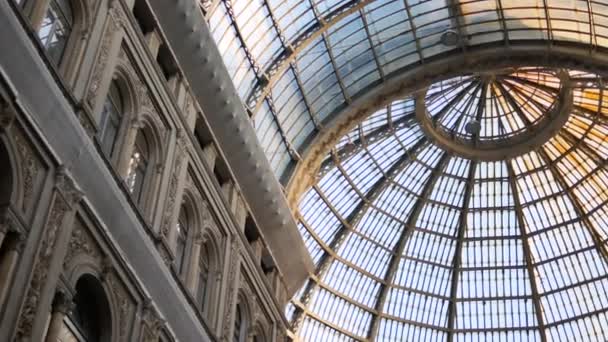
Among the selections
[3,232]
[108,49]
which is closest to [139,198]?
[108,49]

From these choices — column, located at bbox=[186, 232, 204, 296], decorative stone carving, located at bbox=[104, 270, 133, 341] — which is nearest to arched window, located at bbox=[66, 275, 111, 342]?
decorative stone carving, located at bbox=[104, 270, 133, 341]

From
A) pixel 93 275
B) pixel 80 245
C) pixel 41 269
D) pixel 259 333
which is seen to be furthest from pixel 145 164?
pixel 259 333

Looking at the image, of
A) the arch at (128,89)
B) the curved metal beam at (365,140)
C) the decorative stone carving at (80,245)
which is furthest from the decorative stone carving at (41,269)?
the curved metal beam at (365,140)

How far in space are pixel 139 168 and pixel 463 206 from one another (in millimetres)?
30426

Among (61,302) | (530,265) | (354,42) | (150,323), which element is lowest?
(61,302)

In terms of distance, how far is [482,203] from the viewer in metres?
49.3

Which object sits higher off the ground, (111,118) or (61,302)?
(111,118)

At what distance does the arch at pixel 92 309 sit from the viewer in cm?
1756

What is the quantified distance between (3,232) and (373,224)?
3483 centimetres

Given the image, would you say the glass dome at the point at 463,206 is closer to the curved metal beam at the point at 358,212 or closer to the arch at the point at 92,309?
the curved metal beam at the point at 358,212

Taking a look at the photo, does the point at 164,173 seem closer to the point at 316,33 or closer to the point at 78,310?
the point at 78,310

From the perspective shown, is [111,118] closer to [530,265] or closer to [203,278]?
[203,278]

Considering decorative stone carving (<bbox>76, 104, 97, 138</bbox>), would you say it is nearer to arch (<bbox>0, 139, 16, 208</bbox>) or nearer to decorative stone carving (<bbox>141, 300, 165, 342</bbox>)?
arch (<bbox>0, 139, 16, 208</bbox>)

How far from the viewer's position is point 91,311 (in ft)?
59.1
